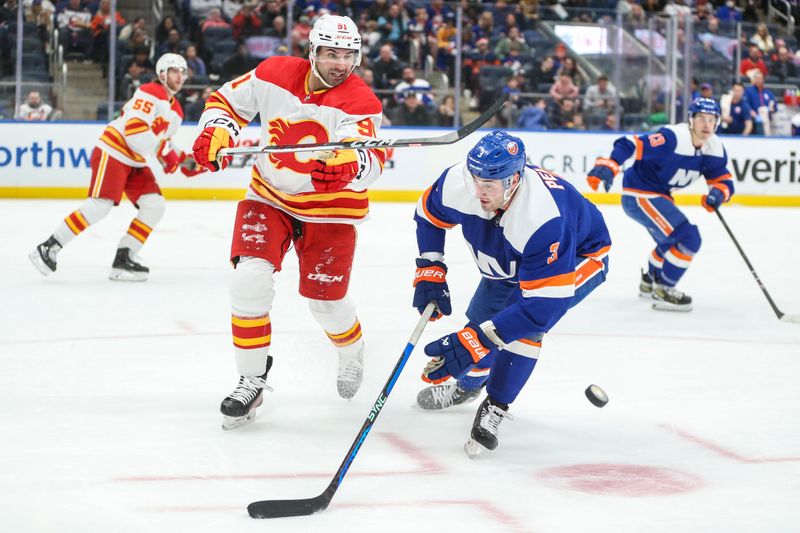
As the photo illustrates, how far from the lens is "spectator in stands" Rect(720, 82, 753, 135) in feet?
38.3

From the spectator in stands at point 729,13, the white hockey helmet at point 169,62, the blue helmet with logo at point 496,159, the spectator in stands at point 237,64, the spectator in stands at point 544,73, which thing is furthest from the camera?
the spectator in stands at point 729,13

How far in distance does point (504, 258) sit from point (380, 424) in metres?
0.65

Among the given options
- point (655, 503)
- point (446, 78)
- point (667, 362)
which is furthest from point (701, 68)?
point (655, 503)

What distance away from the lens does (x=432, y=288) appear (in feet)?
10.9

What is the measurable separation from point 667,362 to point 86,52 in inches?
293

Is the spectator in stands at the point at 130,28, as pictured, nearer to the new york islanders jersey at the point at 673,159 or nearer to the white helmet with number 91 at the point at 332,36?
the new york islanders jersey at the point at 673,159

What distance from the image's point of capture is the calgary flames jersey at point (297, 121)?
3.44m

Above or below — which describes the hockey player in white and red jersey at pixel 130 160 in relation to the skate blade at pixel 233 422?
above

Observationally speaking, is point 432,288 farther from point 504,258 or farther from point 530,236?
point 530,236

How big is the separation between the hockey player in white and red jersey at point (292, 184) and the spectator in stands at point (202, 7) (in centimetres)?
813

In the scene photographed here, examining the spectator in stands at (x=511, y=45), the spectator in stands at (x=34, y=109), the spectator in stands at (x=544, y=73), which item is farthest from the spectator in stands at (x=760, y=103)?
the spectator in stands at (x=34, y=109)

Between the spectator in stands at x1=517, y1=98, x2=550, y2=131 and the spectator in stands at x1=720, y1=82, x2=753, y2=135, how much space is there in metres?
1.83

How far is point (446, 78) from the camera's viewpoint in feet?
37.8

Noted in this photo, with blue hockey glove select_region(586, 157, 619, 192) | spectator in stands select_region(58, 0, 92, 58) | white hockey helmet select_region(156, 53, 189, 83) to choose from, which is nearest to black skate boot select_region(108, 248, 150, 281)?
white hockey helmet select_region(156, 53, 189, 83)
